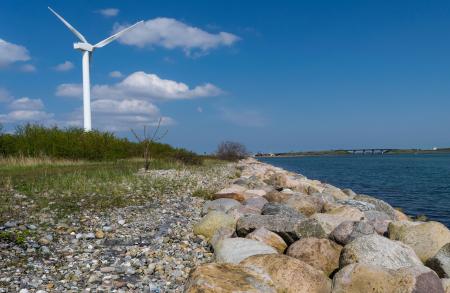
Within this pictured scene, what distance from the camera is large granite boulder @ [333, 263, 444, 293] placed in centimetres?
466

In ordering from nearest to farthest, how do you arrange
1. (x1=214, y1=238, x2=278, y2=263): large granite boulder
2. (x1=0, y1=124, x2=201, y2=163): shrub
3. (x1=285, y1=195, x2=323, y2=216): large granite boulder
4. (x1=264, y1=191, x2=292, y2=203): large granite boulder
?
(x1=214, y1=238, x2=278, y2=263): large granite boulder < (x1=285, y1=195, x2=323, y2=216): large granite boulder < (x1=264, y1=191, x2=292, y2=203): large granite boulder < (x1=0, y1=124, x2=201, y2=163): shrub

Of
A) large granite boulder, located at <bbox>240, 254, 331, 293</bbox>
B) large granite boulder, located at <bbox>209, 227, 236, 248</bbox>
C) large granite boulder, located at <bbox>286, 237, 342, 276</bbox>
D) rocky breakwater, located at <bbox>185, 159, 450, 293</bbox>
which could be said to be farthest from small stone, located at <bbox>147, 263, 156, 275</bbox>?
large granite boulder, located at <bbox>286, 237, 342, 276</bbox>

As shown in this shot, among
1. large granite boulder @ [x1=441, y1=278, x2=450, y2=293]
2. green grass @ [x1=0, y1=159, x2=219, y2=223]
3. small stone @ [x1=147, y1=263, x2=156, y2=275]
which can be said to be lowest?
large granite boulder @ [x1=441, y1=278, x2=450, y2=293]

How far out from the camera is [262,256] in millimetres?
5469

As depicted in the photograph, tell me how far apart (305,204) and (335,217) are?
2473 mm

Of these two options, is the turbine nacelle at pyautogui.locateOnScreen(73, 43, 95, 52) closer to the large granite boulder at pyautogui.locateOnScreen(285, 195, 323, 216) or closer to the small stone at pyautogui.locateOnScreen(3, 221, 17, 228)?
the large granite boulder at pyautogui.locateOnScreen(285, 195, 323, 216)

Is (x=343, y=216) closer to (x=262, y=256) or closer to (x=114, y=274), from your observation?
(x=262, y=256)

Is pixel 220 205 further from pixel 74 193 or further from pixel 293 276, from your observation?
pixel 293 276

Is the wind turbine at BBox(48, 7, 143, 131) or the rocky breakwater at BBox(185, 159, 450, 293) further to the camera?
the wind turbine at BBox(48, 7, 143, 131)

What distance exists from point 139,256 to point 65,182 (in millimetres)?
7855

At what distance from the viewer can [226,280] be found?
410 centimetres

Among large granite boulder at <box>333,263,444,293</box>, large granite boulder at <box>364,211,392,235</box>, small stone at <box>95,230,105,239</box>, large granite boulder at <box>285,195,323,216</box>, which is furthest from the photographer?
large granite boulder at <box>285,195,323,216</box>

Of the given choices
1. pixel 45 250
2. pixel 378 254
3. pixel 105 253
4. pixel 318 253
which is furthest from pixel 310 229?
pixel 45 250

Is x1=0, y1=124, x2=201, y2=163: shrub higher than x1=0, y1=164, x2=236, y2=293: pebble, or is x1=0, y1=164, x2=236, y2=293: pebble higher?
x1=0, y1=124, x2=201, y2=163: shrub
